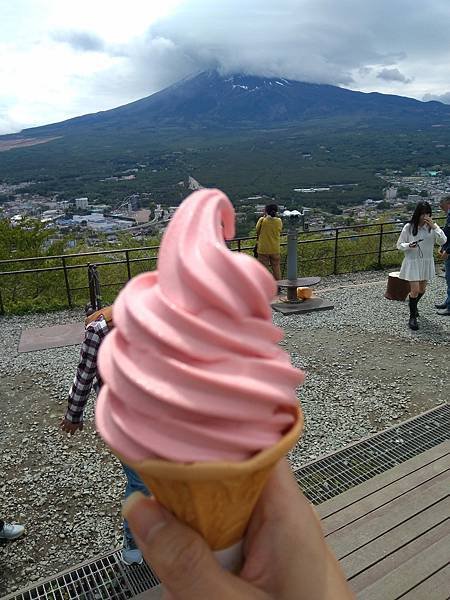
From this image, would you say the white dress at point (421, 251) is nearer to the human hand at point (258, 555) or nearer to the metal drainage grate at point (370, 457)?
the metal drainage grate at point (370, 457)

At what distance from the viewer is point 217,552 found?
5.37 feet

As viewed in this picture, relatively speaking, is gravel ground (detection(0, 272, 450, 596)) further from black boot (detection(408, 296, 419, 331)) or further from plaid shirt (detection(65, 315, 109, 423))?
plaid shirt (detection(65, 315, 109, 423))

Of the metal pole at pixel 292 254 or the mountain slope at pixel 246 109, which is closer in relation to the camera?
the metal pole at pixel 292 254

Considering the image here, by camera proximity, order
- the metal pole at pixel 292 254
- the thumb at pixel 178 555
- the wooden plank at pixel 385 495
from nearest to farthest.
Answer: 1. the thumb at pixel 178 555
2. the wooden plank at pixel 385 495
3. the metal pole at pixel 292 254

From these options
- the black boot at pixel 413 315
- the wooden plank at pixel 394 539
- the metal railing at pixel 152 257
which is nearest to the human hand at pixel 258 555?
the wooden plank at pixel 394 539

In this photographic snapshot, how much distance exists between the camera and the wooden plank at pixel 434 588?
7.98ft

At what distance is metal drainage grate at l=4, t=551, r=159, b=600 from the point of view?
3057 mm

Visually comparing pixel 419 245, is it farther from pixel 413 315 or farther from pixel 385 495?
pixel 385 495

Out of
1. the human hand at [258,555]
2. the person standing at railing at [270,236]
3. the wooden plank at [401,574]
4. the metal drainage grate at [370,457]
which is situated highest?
the human hand at [258,555]

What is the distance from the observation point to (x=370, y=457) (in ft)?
14.6

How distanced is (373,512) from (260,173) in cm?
6883

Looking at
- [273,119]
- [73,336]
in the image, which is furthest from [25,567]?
[273,119]

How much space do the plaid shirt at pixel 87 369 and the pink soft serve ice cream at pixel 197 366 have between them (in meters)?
1.27

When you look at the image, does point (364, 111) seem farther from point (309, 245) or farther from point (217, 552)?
point (217, 552)
